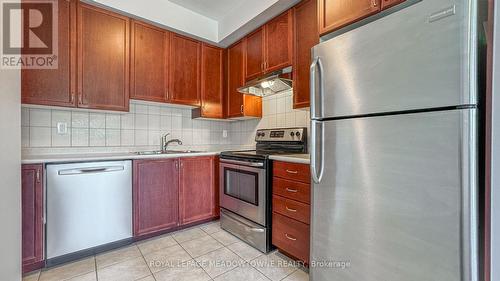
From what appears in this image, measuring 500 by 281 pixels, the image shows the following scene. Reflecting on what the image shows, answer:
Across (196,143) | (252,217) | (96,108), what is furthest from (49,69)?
(252,217)

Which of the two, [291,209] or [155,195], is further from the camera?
[155,195]

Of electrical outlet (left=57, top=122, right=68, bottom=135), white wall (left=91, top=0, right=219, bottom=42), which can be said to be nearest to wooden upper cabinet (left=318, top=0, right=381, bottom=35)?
white wall (left=91, top=0, right=219, bottom=42)

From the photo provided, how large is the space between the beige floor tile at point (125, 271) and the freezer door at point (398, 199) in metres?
1.34

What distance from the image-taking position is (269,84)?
2445 mm

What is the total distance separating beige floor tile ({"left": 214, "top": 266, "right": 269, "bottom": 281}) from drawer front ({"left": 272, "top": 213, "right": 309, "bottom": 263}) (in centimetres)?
32

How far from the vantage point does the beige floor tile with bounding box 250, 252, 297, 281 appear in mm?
1681

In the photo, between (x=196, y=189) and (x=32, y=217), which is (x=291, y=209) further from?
(x=32, y=217)

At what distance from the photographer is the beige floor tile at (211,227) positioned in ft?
8.23

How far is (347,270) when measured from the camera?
1.25m

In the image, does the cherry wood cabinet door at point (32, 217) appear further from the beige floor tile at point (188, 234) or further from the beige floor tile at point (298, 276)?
the beige floor tile at point (298, 276)

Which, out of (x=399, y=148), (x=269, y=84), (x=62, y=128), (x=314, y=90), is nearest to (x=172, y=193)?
(x=62, y=128)

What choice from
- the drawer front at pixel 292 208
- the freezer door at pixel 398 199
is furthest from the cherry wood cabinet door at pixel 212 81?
the freezer door at pixel 398 199

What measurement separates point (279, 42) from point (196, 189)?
192 cm

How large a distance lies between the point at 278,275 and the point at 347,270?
62 cm
